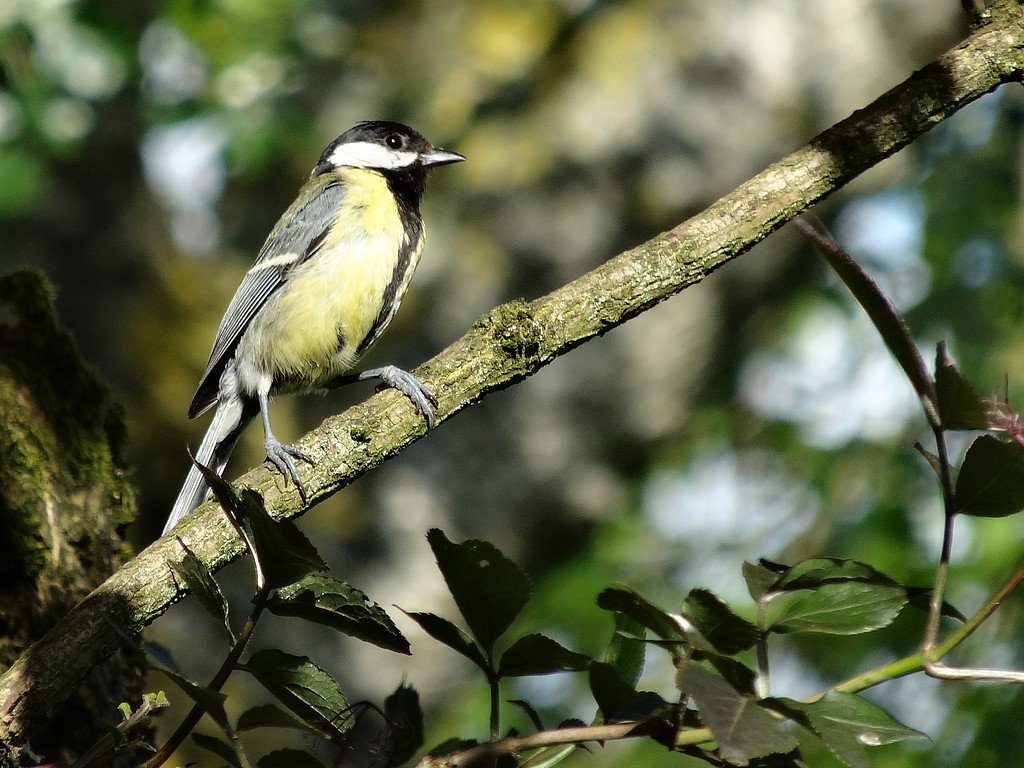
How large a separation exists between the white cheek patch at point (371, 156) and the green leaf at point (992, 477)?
10.0ft

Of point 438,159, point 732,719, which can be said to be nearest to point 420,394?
point 732,719

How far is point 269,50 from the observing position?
17.1 ft

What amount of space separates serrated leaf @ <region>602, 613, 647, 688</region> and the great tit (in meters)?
2.10

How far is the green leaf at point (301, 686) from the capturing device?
988 millimetres

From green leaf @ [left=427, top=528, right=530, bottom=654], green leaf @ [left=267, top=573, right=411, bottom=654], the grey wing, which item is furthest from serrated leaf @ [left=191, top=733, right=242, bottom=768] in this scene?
the grey wing

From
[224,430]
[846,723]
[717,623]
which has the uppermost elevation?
[224,430]

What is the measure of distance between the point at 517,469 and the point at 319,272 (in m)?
1.56

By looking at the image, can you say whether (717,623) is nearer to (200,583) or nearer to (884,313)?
(884,313)

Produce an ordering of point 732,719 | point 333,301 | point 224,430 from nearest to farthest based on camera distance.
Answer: point 732,719 → point 333,301 → point 224,430

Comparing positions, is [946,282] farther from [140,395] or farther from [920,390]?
[920,390]

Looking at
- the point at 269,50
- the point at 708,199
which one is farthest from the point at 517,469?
the point at 269,50

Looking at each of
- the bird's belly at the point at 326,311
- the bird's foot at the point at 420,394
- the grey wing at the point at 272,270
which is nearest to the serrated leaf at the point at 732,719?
the bird's foot at the point at 420,394

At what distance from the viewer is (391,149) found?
3.76 meters

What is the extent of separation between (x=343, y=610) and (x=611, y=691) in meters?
0.26
